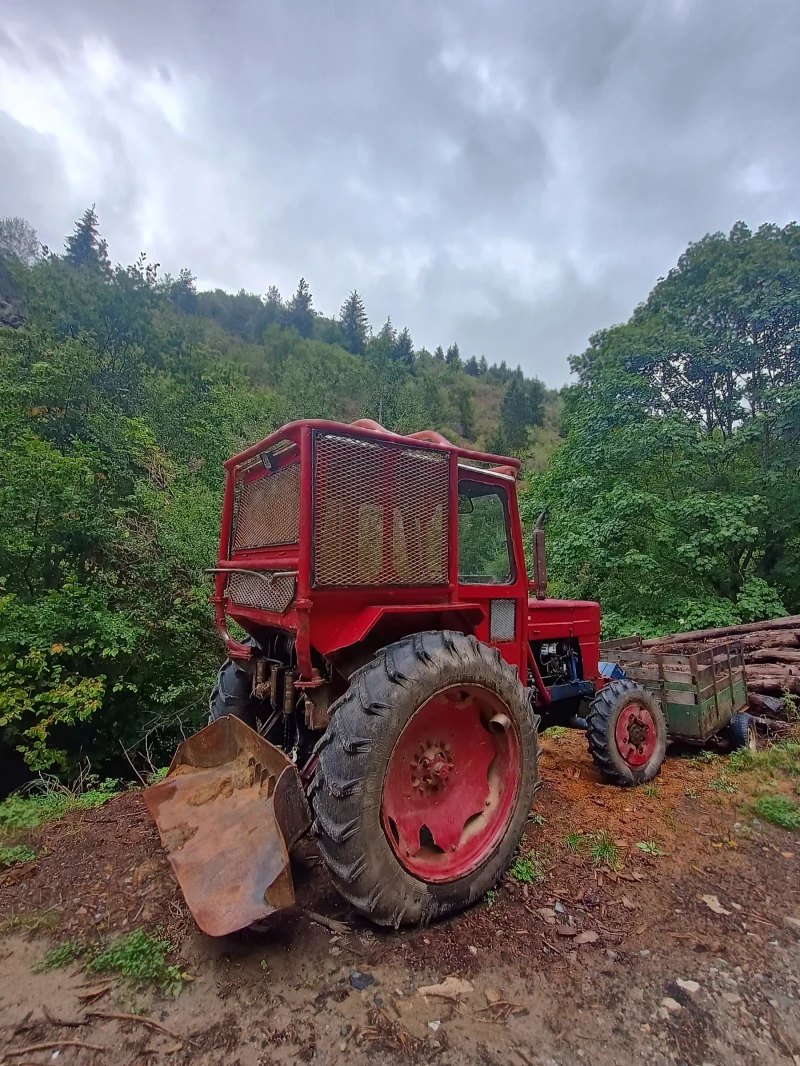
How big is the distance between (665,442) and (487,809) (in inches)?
354

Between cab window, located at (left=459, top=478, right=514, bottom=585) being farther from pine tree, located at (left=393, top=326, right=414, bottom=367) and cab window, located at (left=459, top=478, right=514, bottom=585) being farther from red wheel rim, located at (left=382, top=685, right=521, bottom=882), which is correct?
pine tree, located at (left=393, top=326, right=414, bottom=367)

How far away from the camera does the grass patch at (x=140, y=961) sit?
1.95 m

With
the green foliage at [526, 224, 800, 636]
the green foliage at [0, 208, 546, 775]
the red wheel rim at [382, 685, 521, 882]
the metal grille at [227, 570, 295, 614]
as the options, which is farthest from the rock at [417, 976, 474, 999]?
the green foliage at [526, 224, 800, 636]

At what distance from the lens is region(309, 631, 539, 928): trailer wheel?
2152mm

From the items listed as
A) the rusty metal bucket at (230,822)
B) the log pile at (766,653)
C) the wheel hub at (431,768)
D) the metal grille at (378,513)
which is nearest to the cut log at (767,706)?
the log pile at (766,653)

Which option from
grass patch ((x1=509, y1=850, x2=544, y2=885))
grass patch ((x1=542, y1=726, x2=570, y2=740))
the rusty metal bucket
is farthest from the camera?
grass patch ((x1=542, y1=726, x2=570, y2=740))

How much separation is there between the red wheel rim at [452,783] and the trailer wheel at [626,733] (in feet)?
5.03

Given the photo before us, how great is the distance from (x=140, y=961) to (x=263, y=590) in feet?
5.55

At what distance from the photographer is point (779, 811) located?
3.56 m

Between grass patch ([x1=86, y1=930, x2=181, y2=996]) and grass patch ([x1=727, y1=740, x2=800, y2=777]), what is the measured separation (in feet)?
15.4

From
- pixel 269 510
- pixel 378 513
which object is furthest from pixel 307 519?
pixel 269 510

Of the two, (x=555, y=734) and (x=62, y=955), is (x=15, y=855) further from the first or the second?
(x=555, y=734)

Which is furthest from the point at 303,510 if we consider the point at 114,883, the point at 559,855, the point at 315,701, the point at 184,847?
the point at 559,855

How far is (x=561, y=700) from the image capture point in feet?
14.3
